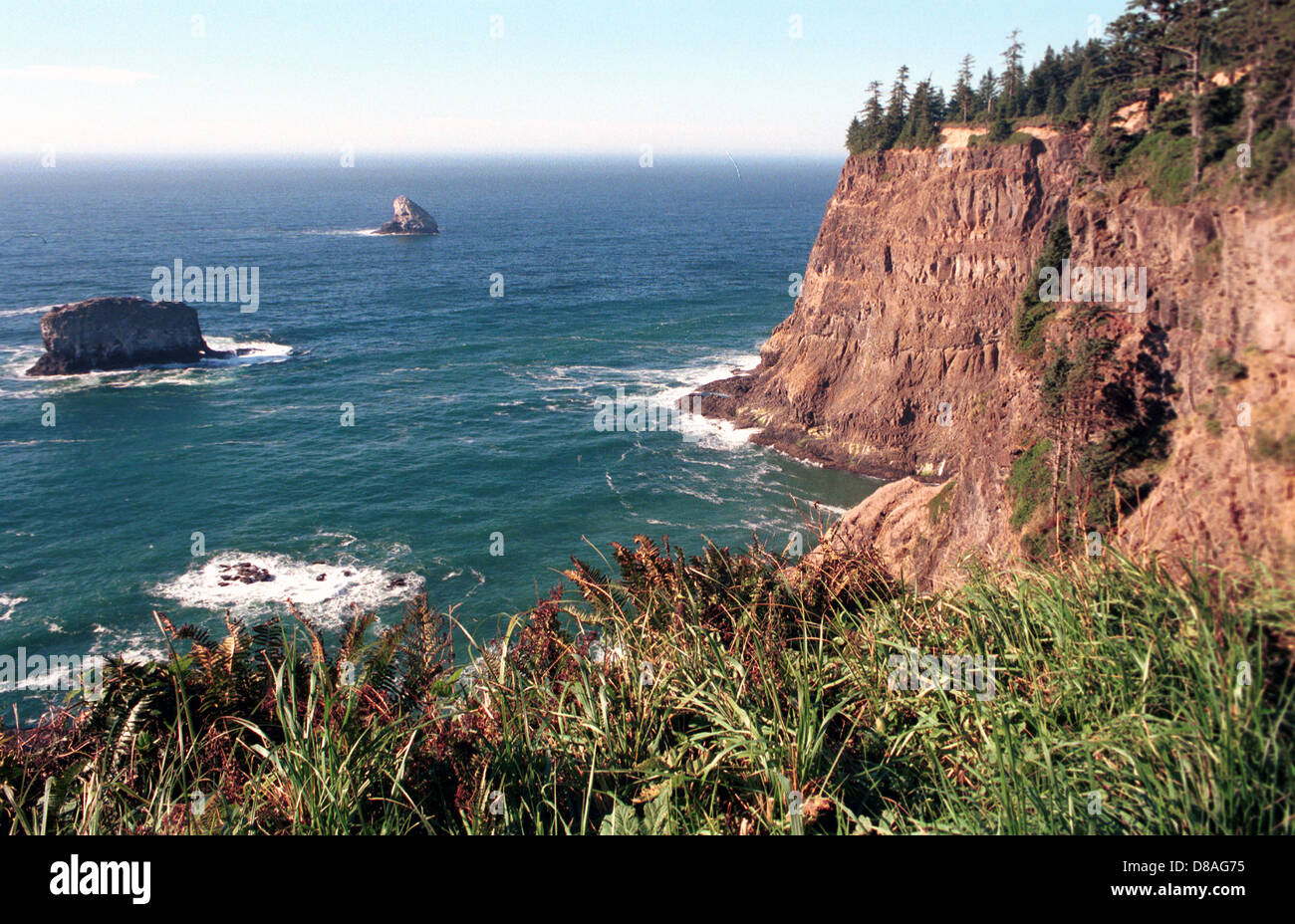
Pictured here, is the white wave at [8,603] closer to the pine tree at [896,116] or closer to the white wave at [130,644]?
the white wave at [130,644]

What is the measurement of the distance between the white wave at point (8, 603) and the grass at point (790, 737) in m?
38.6

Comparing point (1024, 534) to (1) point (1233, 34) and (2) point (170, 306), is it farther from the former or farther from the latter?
(2) point (170, 306)

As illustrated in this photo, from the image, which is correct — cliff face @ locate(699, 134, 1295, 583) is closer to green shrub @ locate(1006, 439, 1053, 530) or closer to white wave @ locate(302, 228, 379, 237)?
green shrub @ locate(1006, 439, 1053, 530)

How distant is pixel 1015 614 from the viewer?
8.54m

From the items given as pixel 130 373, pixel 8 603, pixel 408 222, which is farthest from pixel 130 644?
pixel 408 222

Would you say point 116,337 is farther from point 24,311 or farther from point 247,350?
point 24,311

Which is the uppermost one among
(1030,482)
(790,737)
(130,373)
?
(790,737)

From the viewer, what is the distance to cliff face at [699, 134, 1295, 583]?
13875mm

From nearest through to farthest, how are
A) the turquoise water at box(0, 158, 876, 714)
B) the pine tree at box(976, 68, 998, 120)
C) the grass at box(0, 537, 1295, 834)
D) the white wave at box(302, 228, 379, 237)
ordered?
the grass at box(0, 537, 1295, 834) → the turquoise water at box(0, 158, 876, 714) → the pine tree at box(976, 68, 998, 120) → the white wave at box(302, 228, 379, 237)

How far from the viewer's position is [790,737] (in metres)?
6.99

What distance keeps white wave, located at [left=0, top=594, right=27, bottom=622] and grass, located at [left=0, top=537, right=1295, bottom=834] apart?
38566 mm

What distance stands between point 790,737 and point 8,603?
47.3 metres

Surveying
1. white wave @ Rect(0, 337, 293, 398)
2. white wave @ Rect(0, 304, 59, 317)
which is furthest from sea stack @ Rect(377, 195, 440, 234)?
white wave @ Rect(0, 337, 293, 398)

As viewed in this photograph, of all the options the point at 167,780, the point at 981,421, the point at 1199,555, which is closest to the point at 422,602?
the point at 167,780
